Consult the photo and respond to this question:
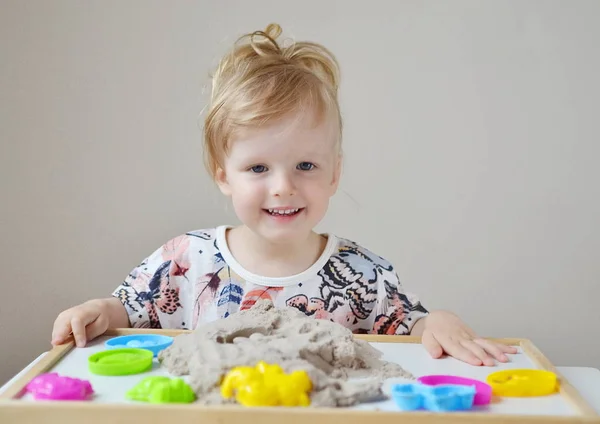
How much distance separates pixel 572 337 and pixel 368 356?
0.95 m

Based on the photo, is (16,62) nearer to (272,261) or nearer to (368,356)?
(272,261)

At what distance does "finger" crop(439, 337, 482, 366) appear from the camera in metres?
0.79

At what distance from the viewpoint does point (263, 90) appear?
1.04 m

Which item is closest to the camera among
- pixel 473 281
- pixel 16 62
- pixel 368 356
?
pixel 368 356

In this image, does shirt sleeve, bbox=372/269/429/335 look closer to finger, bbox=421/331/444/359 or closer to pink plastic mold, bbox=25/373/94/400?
finger, bbox=421/331/444/359

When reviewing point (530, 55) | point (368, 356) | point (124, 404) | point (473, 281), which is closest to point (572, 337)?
point (473, 281)

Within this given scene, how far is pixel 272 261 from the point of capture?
113 cm

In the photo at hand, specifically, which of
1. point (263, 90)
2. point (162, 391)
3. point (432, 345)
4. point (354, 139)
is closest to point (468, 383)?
point (432, 345)

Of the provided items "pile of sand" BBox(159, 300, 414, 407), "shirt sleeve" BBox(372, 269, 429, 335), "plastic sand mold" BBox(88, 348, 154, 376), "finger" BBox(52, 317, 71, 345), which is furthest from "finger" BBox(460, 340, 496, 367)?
"finger" BBox(52, 317, 71, 345)

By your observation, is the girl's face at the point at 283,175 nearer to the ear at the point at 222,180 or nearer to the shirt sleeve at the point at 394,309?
the ear at the point at 222,180

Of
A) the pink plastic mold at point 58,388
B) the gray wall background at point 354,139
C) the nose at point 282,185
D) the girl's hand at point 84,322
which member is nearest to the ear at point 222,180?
the nose at point 282,185

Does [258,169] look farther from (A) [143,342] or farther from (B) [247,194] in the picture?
(A) [143,342]

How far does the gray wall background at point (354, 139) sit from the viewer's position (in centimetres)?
145

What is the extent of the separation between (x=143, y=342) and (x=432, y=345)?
0.33 meters
